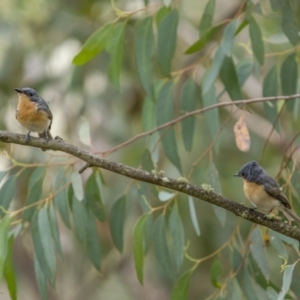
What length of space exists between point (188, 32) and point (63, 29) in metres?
1.26

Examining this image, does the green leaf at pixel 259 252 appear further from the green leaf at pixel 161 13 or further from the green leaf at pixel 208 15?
the green leaf at pixel 161 13

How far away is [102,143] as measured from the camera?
724 centimetres

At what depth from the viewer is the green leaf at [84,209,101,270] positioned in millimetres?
3795

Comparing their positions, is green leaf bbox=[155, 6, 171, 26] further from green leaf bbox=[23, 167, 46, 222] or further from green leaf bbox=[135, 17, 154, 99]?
green leaf bbox=[23, 167, 46, 222]

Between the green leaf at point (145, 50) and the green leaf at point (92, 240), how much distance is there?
816mm

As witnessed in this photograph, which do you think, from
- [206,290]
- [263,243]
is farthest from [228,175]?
[263,243]

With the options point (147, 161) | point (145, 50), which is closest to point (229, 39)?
point (145, 50)

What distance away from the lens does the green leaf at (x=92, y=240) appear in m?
3.79

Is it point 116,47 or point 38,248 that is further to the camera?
point 116,47

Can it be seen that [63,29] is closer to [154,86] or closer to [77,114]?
[77,114]

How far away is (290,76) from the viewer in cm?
415

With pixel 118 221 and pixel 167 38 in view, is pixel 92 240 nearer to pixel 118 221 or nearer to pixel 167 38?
pixel 118 221

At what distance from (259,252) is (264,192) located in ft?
1.06

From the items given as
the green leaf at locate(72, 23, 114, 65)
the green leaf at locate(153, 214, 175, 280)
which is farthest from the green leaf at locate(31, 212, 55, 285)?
the green leaf at locate(72, 23, 114, 65)
